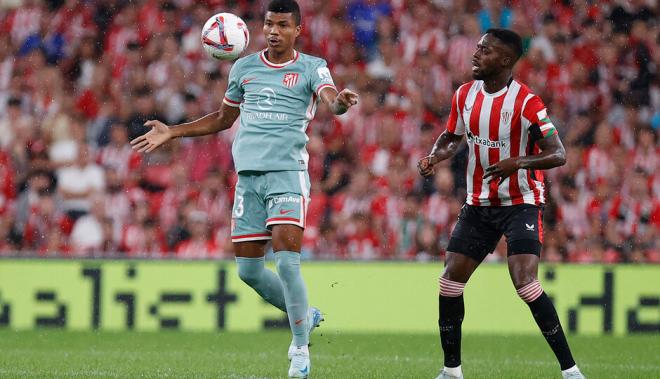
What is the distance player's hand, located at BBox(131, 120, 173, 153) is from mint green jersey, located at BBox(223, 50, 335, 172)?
497 millimetres

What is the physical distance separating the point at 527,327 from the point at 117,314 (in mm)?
4066

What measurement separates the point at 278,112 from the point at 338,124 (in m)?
→ 7.31

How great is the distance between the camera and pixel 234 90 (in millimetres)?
7383

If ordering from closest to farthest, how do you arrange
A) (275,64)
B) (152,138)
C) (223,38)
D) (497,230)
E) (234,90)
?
1. (152,138)
2. (497,230)
3. (275,64)
4. (234,90)
5. (223,38)

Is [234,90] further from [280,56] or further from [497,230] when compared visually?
[497,230]

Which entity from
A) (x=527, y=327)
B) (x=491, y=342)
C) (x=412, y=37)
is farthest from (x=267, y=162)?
(x=412, y=37)

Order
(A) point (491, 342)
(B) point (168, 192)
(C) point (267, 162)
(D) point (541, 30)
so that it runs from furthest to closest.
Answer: (D) point (541, 30) → (B) point (168, 192) → (A) point (491, 342) → (C) point (267, 162)

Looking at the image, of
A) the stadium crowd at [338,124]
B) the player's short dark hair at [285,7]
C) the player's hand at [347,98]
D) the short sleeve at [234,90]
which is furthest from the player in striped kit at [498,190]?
the stadium crowd at [338,124]

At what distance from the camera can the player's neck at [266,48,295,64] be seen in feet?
23.4

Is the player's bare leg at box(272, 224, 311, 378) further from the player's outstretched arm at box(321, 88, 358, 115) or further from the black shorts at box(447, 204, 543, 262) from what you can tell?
the black shorts at box(447, 204, 543, 262)

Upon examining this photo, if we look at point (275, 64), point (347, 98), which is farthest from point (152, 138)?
point (347, 98)

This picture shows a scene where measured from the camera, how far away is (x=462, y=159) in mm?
13875

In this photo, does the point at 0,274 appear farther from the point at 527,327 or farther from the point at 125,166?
the point at 527,327

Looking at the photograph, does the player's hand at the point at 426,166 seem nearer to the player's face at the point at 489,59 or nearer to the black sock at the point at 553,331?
the player's face at the point at 489,59
